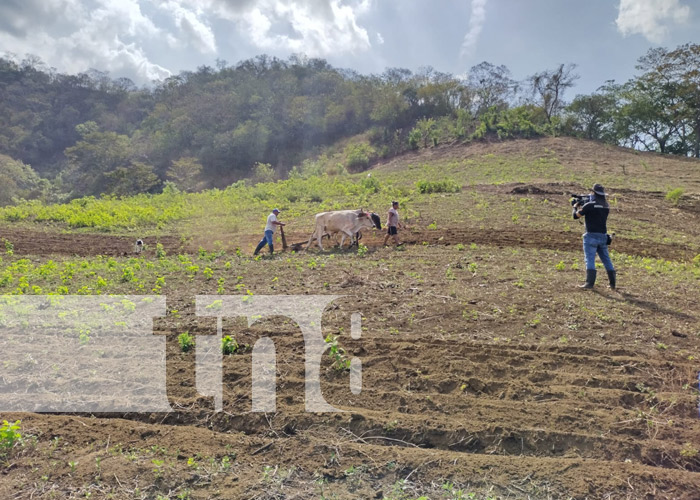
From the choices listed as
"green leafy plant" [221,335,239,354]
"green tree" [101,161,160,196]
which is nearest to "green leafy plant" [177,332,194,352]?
"green leafy plant" [221,335,239,354]

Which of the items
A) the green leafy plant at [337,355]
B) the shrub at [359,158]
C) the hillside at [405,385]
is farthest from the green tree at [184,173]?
the green leafy plant at [337,355]

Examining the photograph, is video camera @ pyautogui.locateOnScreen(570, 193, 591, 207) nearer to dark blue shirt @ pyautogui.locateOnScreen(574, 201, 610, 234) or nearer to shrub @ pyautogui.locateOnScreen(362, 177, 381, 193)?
dark blue shirt @ pyautogui.locateOnScreen(574, 201, 610, 234)

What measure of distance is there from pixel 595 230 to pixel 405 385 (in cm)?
451

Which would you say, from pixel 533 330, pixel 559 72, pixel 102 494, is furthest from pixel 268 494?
pixel 559 72

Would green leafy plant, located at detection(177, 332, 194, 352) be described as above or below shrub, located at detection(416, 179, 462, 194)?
below

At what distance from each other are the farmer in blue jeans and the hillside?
0.34 m

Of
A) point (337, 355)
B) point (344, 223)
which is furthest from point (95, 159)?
point (337, 355)

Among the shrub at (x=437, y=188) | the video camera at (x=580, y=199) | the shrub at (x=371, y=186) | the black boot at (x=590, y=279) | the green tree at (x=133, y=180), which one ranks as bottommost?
the black boot at (x=590, y=279)

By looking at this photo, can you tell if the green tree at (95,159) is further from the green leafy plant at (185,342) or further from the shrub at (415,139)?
the green leafy plant at (185,342)

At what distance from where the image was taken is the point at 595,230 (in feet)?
25.5

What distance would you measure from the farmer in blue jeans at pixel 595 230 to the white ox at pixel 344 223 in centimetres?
581

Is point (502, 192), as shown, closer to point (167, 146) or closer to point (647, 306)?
point (647, 306)

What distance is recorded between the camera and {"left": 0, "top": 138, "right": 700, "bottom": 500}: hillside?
3.79 metres

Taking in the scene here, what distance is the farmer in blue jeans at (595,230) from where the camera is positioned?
25.4ft
